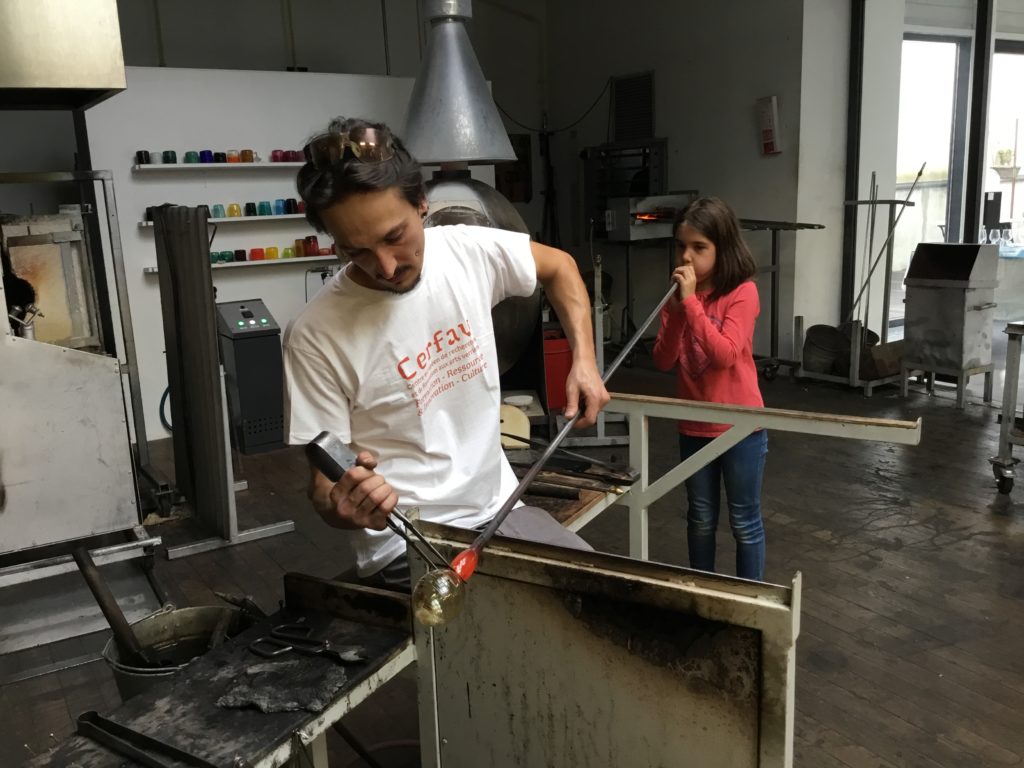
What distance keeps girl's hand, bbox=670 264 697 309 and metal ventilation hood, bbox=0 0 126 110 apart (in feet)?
5.14

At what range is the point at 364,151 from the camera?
46.5 inches

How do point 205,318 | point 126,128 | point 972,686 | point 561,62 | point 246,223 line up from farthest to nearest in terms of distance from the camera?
point 561,62 → point 246,223 → point 126,128 → point 205,318 → point 972,686

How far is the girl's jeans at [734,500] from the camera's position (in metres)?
2.10

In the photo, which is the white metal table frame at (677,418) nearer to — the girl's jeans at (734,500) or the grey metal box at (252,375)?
the girl's jeans at (734,500)

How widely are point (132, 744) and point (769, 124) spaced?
5090mm

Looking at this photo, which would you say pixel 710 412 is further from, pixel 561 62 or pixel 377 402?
pixel 561 62

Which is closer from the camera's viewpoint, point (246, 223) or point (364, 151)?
point (364, 151)

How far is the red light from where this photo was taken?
104 cm

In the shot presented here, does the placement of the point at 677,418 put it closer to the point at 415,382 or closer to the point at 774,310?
the point at 415,382

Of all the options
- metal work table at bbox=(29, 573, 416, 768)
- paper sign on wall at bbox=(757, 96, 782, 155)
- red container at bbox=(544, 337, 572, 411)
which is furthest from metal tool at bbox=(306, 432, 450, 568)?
paper sign on wall at bbox=(757, 96, 782, 155)

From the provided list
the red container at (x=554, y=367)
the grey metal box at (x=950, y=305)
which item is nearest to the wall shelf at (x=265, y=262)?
the red container at (x=554, y=367)

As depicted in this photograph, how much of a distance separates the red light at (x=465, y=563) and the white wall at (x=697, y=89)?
464cm

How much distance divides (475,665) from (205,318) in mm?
2095

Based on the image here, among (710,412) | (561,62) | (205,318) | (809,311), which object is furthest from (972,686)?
(561,62)
